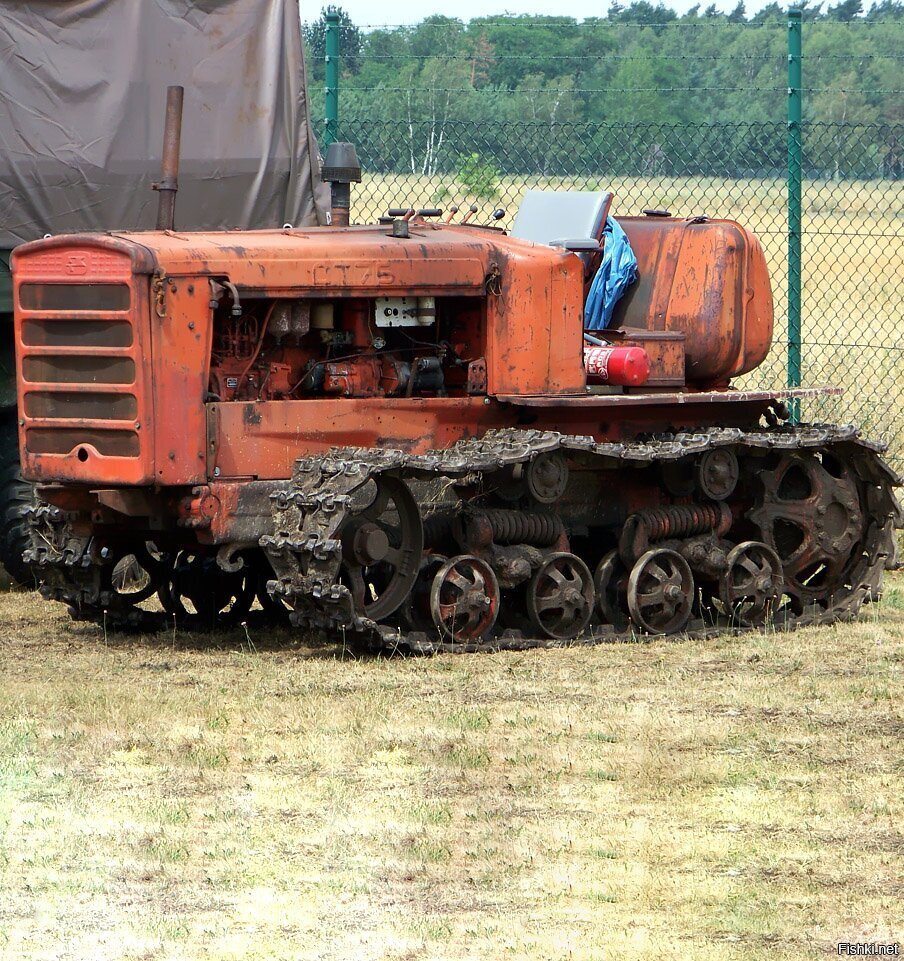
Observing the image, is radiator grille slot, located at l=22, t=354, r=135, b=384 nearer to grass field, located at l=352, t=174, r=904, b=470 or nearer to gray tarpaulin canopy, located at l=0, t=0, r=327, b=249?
gray tarpaulin canopy, located at l=0, t=0, r=327, b=249

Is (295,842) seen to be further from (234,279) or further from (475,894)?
(234,279)

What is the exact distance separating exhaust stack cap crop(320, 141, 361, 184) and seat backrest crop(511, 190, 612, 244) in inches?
36.3

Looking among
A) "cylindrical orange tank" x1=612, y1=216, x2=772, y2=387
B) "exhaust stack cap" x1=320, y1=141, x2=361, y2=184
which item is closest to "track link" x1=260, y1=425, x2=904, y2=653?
"cylindrical orange tank" x1=612, y1=216, x2=772, y2=387

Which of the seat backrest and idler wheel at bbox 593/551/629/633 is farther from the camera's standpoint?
the seat backrest

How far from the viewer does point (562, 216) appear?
10297 millimetres

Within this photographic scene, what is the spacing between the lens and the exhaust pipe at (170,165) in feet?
30.7

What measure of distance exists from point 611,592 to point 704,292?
1638mm

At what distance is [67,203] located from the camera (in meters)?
10.9

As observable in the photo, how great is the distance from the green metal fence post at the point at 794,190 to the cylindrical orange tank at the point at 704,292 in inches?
90.6

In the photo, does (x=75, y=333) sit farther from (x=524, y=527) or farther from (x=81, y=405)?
(x=524, y=527)

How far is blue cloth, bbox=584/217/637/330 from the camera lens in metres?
10.2

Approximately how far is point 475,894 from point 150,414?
3.62m

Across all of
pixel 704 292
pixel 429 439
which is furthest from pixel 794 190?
pixel 429 439

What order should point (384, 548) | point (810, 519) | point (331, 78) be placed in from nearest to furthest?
point (384, 548), point (810, 519), point (331, 78)
